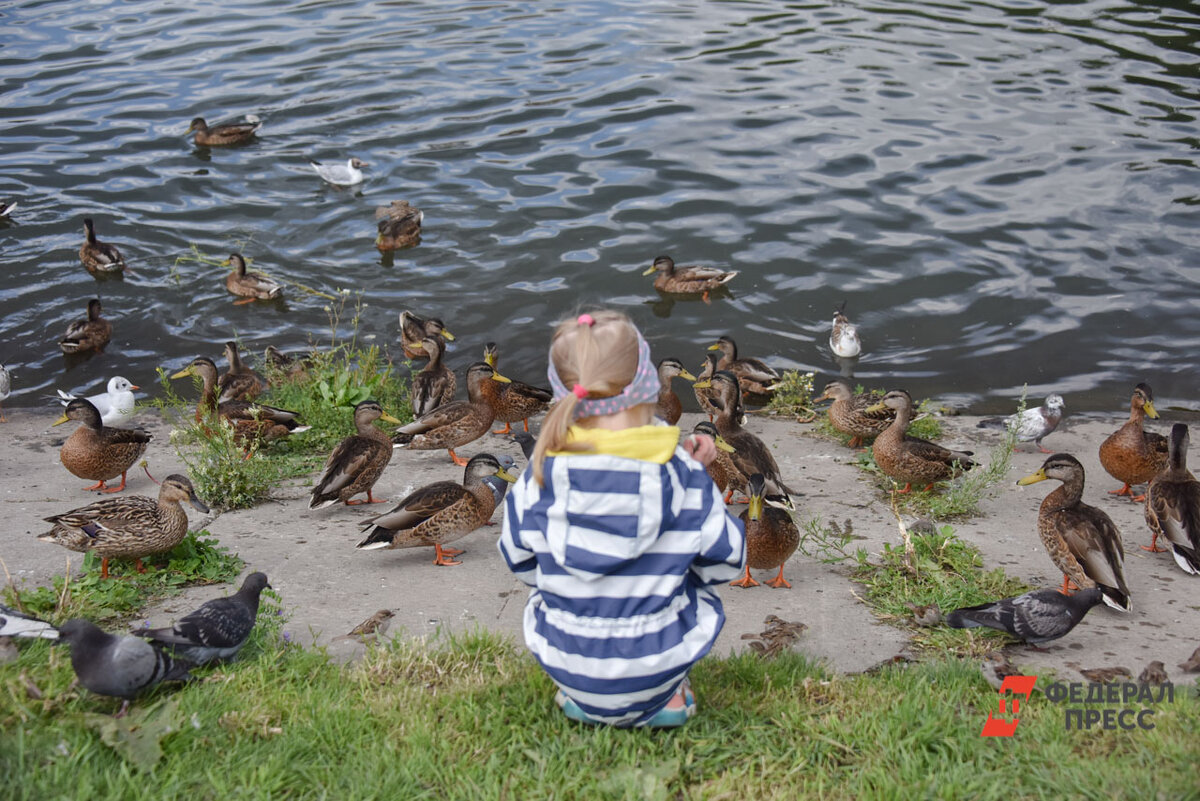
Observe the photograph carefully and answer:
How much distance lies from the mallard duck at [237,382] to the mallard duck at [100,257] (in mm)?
4068

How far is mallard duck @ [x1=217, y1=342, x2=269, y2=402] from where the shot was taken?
422 inches

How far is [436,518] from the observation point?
7.23 meters

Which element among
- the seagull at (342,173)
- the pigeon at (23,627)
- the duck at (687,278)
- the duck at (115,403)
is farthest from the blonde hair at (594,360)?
the seagull at (342,173)

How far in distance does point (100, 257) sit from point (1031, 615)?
41.7 ft

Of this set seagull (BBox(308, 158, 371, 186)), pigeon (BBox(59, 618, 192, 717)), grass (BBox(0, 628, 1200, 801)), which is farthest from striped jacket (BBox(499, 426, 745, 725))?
seagull (BBox(308, 158, 371, 186))

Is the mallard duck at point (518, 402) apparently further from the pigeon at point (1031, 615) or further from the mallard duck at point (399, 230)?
the pigeon at point (1031, 615)

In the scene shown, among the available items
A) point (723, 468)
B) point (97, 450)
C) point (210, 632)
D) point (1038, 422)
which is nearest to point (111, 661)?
point (210, 632)

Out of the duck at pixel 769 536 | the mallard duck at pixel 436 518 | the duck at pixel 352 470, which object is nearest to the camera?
the duck at pixel 769 536

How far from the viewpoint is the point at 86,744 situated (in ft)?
Result: 13.5

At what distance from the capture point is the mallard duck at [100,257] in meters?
14.2

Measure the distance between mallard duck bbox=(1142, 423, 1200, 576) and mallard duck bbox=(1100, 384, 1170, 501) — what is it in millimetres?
488

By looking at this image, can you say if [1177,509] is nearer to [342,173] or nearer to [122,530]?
[122,530]

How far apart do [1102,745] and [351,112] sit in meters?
17.6

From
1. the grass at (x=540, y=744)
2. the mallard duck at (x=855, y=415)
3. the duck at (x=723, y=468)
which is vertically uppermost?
the grass at (x=540, y=744)
